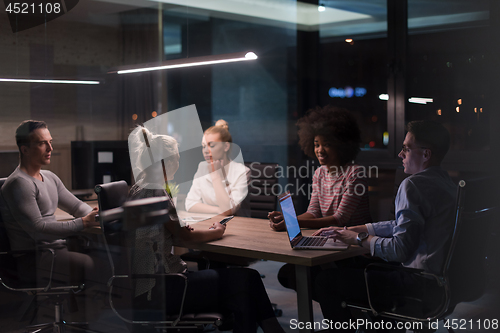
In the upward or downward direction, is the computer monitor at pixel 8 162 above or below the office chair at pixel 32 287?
above

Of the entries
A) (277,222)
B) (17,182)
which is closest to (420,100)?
(277,222)

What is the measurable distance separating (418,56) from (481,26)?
2.28ft

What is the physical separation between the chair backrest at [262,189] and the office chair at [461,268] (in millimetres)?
1527

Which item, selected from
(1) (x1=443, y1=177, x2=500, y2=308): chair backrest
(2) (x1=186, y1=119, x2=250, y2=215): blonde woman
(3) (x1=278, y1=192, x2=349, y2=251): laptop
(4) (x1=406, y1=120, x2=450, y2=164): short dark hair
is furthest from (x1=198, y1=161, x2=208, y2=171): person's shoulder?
(1) (x1=443, y1=177, x2=500, y2=308): chair backrest

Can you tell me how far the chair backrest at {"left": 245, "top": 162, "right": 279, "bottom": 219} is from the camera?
11.8 feet

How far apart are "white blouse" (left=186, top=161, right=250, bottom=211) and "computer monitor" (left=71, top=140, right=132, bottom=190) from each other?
1.20 m

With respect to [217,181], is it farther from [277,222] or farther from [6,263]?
[6,263]

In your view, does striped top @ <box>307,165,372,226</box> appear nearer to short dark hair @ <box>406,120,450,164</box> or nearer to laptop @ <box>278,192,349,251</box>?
laptop @ <box>278,192,349,251</box>

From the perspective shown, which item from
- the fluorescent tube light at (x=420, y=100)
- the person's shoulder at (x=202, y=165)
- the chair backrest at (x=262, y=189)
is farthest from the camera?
the fluorescent tube light at (x=420, y=100)

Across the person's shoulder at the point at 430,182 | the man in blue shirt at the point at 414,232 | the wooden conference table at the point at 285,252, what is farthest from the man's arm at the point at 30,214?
the person's shoulder at the point at 430,182

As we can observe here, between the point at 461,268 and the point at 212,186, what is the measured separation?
5.84ft

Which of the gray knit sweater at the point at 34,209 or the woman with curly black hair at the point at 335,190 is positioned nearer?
the gray knit sweater at the point at 34,209

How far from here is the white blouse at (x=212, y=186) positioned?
322 cm

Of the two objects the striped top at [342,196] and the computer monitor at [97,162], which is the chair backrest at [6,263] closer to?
the computer monitor at [97,162]
